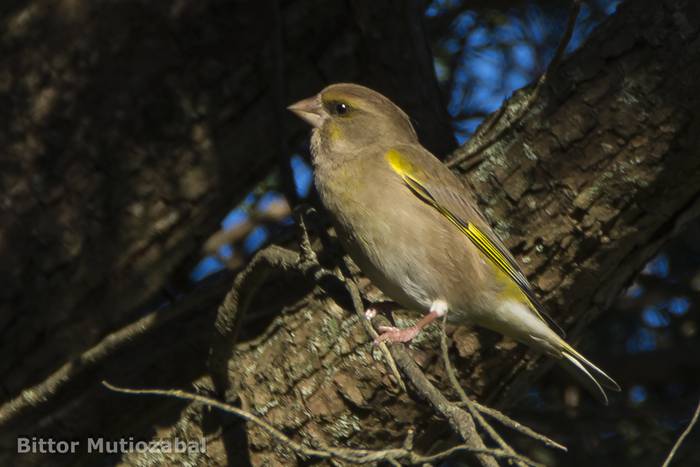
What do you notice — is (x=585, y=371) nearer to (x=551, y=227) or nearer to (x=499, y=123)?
(x=551, y=227)

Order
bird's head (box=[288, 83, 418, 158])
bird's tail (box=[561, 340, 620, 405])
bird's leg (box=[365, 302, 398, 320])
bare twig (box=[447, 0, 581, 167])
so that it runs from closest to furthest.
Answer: bare twig (box=[447, 0, 581, 167])
bird's tail (box=[561, 340, 620, 405])
bird's leg (box=[365, 302, 398, 320])
bird's head (box=[288, 83, 418, 158])

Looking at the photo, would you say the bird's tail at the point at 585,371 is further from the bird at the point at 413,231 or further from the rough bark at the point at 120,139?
the rough bark at the point at 120,139

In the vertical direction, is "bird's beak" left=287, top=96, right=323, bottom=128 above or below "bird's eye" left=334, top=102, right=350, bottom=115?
above

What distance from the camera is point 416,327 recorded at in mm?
4078

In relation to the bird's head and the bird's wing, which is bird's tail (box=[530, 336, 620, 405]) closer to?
the bird's wing

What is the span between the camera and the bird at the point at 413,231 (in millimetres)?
4152

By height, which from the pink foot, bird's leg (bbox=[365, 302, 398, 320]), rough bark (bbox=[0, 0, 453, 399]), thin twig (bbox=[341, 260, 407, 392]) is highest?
rough bark (bbox=[0, 0, 453, 399])

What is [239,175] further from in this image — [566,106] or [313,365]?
[566,106]

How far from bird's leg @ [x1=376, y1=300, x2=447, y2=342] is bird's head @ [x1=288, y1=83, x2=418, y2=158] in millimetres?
862

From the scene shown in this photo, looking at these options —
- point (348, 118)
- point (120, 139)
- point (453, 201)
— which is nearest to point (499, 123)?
point (453, 201)

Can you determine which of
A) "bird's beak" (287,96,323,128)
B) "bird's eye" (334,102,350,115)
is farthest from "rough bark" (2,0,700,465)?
"bird's beak" (287,96,323,128)

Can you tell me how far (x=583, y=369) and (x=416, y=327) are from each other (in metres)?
0.78

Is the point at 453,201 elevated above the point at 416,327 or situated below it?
above

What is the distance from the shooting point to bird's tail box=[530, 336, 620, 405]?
417cm
